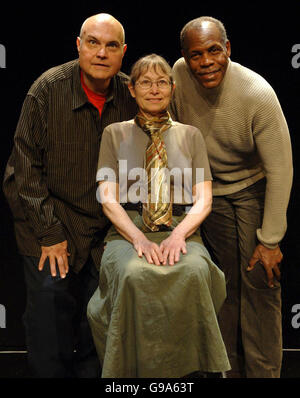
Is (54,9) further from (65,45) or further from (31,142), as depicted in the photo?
(31,142)

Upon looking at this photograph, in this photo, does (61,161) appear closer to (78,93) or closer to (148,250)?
(78,93)

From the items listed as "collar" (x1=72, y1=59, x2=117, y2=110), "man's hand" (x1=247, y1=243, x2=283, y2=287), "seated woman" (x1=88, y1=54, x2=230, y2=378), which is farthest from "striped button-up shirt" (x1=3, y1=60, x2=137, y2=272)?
"man's hand" (x1=247, y1=243, x2=283, y2=287)

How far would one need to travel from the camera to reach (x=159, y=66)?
248 cm

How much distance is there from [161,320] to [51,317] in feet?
2.47

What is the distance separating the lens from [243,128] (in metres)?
2.80

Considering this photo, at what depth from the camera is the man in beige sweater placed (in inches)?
108

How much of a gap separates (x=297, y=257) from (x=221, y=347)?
4.51 ft

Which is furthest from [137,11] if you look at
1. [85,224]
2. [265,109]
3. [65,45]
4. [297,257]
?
[297,257]

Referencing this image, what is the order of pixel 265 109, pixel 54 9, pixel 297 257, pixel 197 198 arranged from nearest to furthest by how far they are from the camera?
pixel 197 198, pixel 265 109, pixel 54 9, pixel 297 257

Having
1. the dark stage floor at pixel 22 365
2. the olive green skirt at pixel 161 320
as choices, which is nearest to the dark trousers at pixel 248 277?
the dark stage floor at pixel 22 365

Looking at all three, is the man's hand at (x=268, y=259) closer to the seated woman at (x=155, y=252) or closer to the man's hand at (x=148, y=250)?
the seated woman at (x=155, y=252)

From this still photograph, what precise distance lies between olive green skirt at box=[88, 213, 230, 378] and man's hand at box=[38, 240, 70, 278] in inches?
17.2

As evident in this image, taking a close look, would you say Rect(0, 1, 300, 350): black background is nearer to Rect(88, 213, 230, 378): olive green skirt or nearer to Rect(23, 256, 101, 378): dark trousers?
Rect(23, 256, 101, 378): dark trousers

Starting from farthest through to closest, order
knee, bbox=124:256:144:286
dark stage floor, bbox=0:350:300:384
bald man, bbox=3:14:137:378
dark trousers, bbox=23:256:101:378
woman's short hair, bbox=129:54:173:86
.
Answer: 1. dark stage floor, bbox=0:350:300:384
2. dark trousers, bbox=23:256:101:378
3. bald man, bbox=3:14:137:378
4. woman's short hair, bbox=129:54:173:86
5. knee, bbox=124:256:144:286
